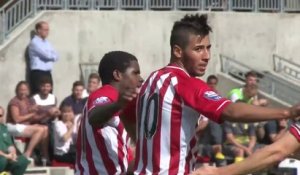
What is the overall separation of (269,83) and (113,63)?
12961 mm

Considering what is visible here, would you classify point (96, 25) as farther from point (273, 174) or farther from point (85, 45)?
point (273, 174)

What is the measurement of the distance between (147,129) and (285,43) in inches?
613

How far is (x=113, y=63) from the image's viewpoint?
8.36m

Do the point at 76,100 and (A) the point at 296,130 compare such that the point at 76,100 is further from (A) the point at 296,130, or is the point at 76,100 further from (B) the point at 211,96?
(A) the point at 296,130

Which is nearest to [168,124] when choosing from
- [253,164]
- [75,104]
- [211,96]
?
[211,96]

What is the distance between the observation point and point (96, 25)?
2091 cm

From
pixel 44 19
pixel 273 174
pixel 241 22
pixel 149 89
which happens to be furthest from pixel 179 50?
pixel 241 22

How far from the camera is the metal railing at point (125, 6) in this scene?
20406 mm

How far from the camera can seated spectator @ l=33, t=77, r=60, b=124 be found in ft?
55.7

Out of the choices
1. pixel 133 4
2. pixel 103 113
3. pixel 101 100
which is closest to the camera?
pixel 103 113

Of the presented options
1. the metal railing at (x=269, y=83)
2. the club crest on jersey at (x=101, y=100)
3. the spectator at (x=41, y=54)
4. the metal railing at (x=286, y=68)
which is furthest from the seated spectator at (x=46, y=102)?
the club crest on jersey at (x=101, y=100)

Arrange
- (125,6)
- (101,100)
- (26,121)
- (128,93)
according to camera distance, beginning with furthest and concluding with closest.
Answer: (125,6), (26,121), (101,100), (128,93)

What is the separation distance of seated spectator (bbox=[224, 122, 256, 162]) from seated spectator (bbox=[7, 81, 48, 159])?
2880 mm

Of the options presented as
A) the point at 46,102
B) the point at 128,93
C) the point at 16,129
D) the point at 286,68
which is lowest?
the point at 16,129
